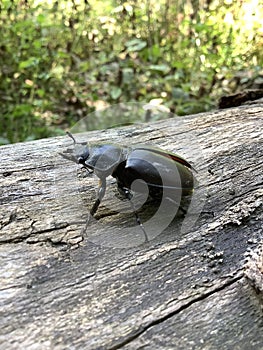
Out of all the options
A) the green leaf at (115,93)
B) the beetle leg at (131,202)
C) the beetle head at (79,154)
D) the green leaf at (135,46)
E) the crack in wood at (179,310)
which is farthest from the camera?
the green leaf at (135,46)

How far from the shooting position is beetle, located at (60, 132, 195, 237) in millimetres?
1852

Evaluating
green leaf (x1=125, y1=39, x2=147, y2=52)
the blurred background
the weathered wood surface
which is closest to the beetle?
the weathered wood surface

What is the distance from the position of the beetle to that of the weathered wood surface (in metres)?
0.12

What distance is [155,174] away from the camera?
72.9 inches

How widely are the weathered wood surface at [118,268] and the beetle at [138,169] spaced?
0.12 metres

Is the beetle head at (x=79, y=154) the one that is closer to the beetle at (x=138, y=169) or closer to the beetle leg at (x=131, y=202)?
the beetle at (x=138, y=169)

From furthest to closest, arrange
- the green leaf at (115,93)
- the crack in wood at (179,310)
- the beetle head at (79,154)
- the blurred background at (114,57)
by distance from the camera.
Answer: the green leaf at (115,93) → the blurred background at (114,57) → the beetle head at (79,154) → the crack in wood at (179,310)

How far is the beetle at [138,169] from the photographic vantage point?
1852 mm

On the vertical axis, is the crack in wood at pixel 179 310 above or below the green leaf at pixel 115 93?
above

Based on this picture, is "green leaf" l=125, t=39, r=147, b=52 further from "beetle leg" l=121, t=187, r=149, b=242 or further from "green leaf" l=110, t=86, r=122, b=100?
"beetle leg" l=121, t=187, r=149, b=242

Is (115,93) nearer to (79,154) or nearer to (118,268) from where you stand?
(79,154)

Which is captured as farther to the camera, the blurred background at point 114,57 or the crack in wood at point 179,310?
the blurred background at point 114,57

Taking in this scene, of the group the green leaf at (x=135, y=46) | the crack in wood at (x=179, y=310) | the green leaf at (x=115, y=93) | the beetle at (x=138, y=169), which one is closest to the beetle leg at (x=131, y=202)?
the beetle at (x=138, y=169)

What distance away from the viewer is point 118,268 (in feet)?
5.26
